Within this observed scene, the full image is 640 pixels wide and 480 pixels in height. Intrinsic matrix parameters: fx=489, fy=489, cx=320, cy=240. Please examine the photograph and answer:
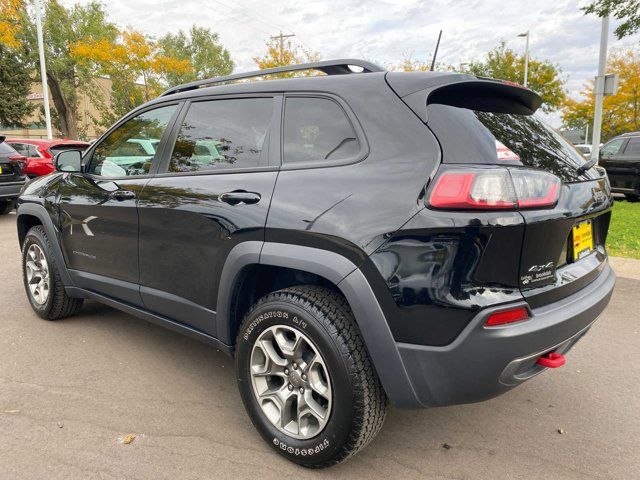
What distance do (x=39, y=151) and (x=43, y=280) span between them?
31.0 feet

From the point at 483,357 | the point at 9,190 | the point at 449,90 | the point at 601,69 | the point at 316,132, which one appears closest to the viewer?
the point at 483,357

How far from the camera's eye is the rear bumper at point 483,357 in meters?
1.83

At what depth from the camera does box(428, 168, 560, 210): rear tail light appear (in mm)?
1847

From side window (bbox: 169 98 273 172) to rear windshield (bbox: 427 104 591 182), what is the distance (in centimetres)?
93

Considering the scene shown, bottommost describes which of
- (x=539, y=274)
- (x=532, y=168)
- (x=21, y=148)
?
(x=539, y=274)

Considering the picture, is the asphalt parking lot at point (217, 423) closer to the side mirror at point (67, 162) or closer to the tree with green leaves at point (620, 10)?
the side mirror at point (67, 162)

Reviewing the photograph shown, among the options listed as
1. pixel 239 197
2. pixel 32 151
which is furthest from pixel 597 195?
pixel 32 151

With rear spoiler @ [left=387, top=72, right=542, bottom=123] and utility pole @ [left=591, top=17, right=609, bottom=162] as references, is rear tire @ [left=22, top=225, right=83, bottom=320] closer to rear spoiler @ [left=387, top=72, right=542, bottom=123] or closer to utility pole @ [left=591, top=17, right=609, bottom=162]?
rear spoiler @ [left=387, top=72, right=542, bottom=123]

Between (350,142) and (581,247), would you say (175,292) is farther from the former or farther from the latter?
(581,247)

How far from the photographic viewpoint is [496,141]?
6.74 ft

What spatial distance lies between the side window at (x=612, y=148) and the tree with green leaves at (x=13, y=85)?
35062 mm

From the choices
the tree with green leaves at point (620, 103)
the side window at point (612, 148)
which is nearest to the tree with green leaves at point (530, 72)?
the tree with green leaves at point (620, 103)

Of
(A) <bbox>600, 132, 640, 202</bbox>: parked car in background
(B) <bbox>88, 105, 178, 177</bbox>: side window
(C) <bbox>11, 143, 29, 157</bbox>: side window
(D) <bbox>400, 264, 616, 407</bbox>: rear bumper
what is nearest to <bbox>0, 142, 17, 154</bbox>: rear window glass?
(C) <bbox>11, 143, 29, 157</bbox>: side window

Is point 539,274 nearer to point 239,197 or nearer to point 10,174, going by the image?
point 239,197
